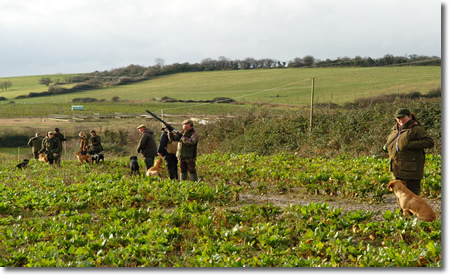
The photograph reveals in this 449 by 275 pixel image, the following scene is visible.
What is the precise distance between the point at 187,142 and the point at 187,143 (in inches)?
1.3

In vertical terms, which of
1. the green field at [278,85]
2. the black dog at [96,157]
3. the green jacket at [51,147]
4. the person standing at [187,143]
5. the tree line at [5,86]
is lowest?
the black dog at [96,157]

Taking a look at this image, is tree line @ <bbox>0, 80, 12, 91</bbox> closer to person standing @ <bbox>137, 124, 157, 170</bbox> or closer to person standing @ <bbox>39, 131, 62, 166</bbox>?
person standing @ <bbox>39, 131, 62, 166</bbox>

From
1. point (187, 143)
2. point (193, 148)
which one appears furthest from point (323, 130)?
point (187, 143)

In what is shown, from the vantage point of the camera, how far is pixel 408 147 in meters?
6.81

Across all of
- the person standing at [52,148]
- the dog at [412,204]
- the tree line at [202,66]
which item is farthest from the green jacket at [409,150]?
the person standing at [52,148]

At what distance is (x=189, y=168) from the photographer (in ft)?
35.9

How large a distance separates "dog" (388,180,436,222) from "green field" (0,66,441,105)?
9.80m

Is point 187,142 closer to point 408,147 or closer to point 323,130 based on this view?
point 408,147

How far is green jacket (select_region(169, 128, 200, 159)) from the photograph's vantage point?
34.5 ft

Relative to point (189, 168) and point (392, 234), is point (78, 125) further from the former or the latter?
point (392, 234)

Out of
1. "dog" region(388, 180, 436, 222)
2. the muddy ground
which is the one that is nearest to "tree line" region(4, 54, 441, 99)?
the muddy ground

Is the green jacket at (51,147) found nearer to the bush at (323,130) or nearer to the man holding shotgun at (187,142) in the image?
the man holding shotgun at (187,142)

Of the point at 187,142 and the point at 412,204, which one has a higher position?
the point at 187,142

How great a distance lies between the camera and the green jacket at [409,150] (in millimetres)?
6746
